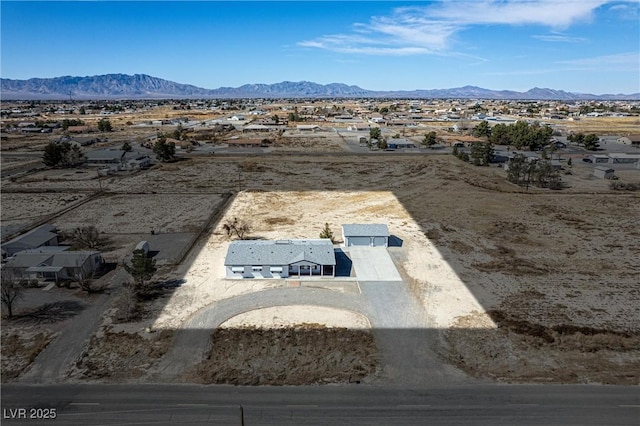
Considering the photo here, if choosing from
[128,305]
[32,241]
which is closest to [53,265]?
[32,241]

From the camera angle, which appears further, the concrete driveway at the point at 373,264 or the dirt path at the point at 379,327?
the concrete driveway at the point at 373,264

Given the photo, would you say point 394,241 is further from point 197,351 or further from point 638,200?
point 638,200

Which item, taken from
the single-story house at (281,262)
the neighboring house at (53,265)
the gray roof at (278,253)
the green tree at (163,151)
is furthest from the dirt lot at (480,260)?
the green tree at (163,151)

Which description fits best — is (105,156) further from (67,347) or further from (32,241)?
(67,347)

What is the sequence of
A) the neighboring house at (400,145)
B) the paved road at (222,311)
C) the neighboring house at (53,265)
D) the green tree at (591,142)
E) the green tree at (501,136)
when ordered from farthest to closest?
the green tree at (501,136) < the neighboring house at (400,145) < the green tree at (591,142) < the neighboring house at (53,265) < the paved road at (222,311)

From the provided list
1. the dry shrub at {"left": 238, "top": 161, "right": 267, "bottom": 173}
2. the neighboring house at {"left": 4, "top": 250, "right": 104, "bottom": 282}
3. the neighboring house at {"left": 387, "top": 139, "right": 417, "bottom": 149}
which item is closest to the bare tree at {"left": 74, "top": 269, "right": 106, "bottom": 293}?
the neighboring house at {"left": 4, "top": 250, "right": 104, "bottom": 282}

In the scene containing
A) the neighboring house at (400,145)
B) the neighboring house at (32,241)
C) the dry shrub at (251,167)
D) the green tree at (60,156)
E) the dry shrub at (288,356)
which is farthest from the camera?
the neighboring house at (400,145)

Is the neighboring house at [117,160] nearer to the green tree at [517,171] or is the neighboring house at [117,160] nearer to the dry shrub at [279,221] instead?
the dry shrub at [279,221]
